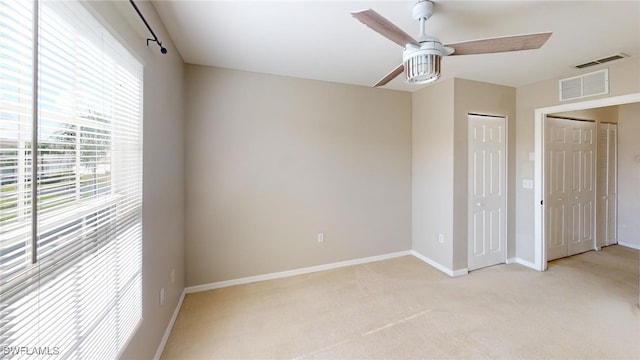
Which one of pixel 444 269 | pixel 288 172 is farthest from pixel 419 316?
pixel 288 172

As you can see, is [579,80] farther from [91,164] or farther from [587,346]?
[91,164]

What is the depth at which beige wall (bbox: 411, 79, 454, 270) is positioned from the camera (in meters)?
3.12

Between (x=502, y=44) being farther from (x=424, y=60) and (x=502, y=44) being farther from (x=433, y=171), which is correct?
(x=433, y=171)

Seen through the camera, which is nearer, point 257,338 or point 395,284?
point 257,338

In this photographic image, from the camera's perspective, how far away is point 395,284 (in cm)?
287

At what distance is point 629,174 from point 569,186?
1.47 metres

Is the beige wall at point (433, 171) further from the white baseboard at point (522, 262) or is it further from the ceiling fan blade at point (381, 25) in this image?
the ceiling fan blade at point (381, 25)

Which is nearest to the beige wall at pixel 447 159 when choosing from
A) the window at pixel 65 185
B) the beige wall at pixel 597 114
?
the beige wall at pixel 597 114

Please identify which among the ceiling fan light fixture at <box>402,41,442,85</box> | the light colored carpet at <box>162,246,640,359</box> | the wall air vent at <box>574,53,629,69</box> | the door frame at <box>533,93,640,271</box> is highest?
the wall air vent at <box>574,53,629,69</box>

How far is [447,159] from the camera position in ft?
10.3

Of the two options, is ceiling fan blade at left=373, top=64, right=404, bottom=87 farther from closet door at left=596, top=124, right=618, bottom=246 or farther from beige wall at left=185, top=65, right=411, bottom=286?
closet door at left=596, top=124, right=618, bottom=246

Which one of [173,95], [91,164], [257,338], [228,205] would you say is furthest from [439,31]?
[257,338]

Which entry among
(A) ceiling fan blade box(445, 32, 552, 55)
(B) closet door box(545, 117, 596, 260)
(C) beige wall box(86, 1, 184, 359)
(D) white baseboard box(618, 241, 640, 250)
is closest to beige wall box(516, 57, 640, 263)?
(B) closet door box(545, 117, 596, 260)

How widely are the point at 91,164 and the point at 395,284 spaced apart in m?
2.92
